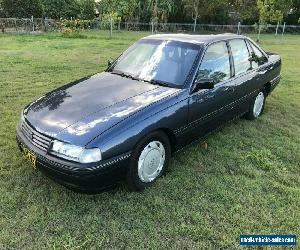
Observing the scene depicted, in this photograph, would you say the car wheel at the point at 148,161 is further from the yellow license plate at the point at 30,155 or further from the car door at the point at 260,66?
the car door at the point at 260,66

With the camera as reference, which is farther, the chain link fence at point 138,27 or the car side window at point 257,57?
the chain link fence at point 138,27

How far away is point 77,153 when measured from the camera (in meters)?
3.30

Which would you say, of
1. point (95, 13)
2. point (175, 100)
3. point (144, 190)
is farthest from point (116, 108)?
point (95, 13)

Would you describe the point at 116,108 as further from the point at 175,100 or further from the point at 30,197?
the point at 30,197

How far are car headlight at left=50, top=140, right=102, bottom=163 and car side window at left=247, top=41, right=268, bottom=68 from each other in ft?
11.4

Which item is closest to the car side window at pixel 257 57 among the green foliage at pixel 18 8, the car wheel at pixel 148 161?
the car wheel at pixel 148 161

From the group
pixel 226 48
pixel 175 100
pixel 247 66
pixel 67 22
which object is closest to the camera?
pixel 175 100

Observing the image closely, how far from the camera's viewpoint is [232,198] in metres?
3.82

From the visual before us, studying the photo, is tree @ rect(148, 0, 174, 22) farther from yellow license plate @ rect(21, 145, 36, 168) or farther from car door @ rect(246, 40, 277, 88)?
yellow license plate @ rect(21, 145, 36, 168)

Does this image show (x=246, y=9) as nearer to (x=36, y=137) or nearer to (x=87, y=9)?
(x=87, y=9)

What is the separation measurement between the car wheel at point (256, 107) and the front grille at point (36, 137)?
3727 mm

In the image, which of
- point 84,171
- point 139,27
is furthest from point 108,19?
point 84,171

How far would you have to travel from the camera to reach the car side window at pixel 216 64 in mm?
4492

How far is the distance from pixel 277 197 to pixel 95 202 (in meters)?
2.03
